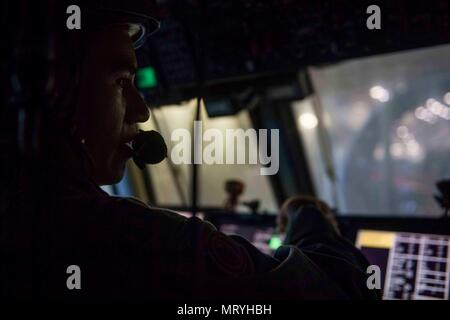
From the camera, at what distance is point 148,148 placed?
949 millimetres

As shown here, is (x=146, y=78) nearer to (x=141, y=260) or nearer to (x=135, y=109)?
(x=135, y=109)

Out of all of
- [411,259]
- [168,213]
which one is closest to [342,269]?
[168,213]

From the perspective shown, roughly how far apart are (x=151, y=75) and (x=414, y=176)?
1343 millimetres

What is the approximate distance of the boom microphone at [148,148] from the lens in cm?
93

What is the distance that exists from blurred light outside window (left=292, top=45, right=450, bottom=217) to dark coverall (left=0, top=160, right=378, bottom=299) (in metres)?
1.51

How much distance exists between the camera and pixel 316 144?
2500 millimetres

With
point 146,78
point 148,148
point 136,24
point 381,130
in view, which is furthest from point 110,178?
point 381,130

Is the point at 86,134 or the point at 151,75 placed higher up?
the point at 151,75

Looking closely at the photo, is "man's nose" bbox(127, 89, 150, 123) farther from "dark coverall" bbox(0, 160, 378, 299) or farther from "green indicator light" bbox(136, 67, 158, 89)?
"green indicator light" bbox(136, 67, 158, 89)

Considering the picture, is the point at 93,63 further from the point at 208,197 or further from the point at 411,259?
the point at 208,197

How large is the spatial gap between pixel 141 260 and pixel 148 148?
0.31 m

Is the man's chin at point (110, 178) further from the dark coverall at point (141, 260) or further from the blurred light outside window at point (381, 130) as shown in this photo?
the blurred light outside window at point (381, 130)

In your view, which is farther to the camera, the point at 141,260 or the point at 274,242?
the point at 274,242

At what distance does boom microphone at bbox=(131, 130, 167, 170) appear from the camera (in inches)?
36.7
